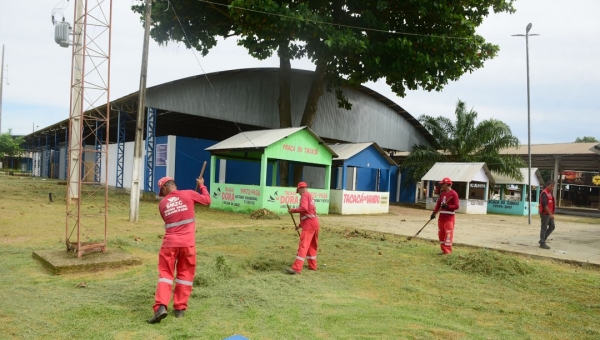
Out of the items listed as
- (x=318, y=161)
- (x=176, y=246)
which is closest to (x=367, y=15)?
(x=318, y=161)

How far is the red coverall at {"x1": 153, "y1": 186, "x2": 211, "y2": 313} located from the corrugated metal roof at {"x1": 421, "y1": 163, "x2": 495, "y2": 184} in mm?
23586

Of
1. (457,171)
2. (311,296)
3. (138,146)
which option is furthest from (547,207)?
(457,171)

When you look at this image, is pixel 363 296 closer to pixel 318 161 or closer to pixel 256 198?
pixel 256 198

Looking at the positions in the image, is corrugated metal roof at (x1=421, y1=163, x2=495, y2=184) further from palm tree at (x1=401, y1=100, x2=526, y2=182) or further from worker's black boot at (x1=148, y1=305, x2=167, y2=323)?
worker's black boot at (x1=148, y1=305, x2=167, y2=323)

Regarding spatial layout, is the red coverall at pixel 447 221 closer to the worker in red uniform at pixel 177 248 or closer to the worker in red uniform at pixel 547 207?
the worker in red uniform at pixel 547 207

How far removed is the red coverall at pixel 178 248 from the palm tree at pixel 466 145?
27.8 metres

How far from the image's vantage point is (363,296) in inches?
253

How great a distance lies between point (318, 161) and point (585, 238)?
10.3 metres

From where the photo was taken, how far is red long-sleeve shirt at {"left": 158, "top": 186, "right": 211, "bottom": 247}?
525cm

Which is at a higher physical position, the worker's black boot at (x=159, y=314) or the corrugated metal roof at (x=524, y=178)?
the corrugated metal roof at (x=524, y=178)

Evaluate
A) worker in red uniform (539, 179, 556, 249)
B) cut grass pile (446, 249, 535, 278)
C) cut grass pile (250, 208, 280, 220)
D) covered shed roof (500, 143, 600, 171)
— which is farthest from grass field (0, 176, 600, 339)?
covered shed roof (500, 143, 600, 171)

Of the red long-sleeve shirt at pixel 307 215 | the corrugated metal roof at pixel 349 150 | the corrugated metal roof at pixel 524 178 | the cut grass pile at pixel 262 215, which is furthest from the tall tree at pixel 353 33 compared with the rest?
the red long-sleeve shirt at pixel 307 215

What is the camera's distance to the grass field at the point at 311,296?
485cm

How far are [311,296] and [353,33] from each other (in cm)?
1539
